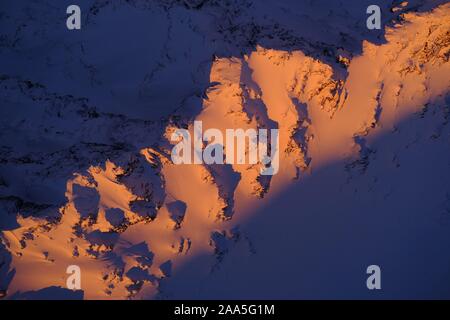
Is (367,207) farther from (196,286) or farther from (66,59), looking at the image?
(66,59)

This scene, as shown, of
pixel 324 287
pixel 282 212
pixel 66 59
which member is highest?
pixel 66 59

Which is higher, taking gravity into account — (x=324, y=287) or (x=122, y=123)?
(x=122, y=123)

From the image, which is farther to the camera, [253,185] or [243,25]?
[243,25]

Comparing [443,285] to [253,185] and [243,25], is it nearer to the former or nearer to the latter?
[253,185]

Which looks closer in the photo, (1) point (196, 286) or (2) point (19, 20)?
(1) point (196, 286)

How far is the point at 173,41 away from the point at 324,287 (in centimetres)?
405

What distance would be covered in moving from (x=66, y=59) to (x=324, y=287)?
4822 mm

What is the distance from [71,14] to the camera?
6695 millimetres

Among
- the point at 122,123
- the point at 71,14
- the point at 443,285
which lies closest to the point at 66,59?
the point at 71,14

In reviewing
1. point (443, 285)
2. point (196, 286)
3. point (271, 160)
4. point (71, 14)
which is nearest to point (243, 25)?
point (271, 160)

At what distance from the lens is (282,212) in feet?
21.0
